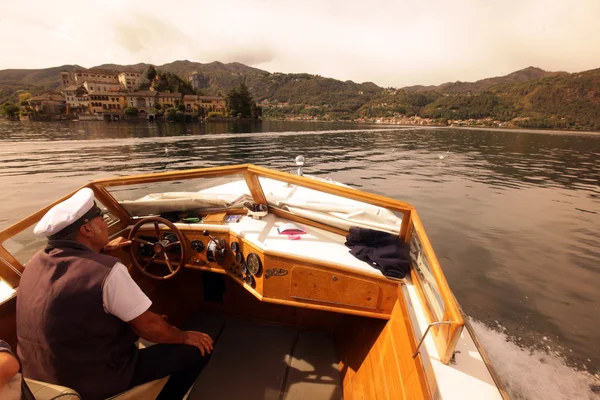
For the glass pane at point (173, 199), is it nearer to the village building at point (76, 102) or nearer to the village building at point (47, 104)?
the village building at point (47, 104)

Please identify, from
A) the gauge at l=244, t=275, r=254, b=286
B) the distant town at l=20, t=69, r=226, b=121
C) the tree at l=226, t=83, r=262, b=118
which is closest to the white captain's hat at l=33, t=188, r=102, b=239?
the gauge at l=244, t=275, r=254, b=286

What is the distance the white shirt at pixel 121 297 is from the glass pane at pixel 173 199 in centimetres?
208

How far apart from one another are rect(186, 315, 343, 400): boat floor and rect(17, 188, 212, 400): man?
147 centimetres

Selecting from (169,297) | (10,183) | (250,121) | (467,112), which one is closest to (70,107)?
(250,121)

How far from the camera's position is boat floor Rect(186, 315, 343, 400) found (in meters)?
3.08

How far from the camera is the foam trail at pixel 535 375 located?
366cm

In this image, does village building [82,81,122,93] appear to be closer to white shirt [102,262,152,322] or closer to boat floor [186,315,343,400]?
boat floor [186,315,343,400]

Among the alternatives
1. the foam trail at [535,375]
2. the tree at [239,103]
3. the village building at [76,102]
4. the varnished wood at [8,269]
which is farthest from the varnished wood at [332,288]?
the village building at [76,102]

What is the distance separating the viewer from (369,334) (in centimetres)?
299

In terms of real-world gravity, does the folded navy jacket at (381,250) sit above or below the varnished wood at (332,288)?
above

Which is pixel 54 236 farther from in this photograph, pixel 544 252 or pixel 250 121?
pixel 250 121

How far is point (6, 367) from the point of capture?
122 centimetres

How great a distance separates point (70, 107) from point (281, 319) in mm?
110498

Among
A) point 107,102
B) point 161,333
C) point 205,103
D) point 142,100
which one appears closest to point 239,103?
point 205,103
